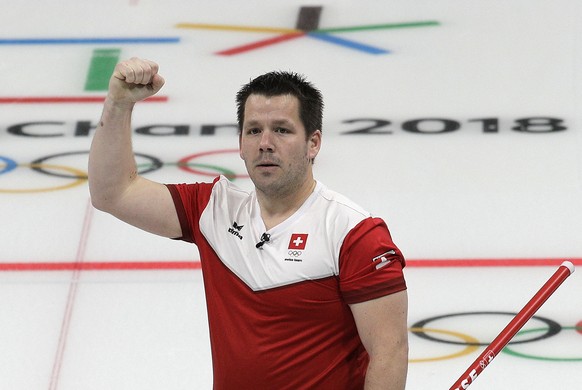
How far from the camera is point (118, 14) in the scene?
7410 millimetres

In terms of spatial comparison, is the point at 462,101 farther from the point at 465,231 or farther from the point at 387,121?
the point at 465,231

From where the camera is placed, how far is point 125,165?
2881 millimetres

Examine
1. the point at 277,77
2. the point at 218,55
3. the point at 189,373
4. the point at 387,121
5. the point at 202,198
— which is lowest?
the point at 189,373

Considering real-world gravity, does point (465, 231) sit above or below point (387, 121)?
below

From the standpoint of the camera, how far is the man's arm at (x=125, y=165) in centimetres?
281

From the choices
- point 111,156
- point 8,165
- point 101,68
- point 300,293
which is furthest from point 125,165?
point 101,68

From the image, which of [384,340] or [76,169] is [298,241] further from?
[76,169]

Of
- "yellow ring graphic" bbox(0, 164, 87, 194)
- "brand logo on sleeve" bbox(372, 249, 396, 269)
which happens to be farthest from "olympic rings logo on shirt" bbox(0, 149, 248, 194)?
"brand logo on sleeve" bbox(372, 249, 396, 269)

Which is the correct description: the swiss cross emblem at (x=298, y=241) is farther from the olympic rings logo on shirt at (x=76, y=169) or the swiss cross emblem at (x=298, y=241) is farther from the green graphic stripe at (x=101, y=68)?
the green graphic stripe at (x=101, y=68)

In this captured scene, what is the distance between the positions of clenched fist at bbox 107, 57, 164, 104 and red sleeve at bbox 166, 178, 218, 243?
0.81ft

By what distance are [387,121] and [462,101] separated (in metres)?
0.43

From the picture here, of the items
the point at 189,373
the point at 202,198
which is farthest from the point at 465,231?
the point at 202,198

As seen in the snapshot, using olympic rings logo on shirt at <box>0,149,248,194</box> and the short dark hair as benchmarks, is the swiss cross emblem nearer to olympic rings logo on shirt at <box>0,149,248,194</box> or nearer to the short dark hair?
the short dark hair

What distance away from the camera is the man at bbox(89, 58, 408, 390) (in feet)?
8.69
